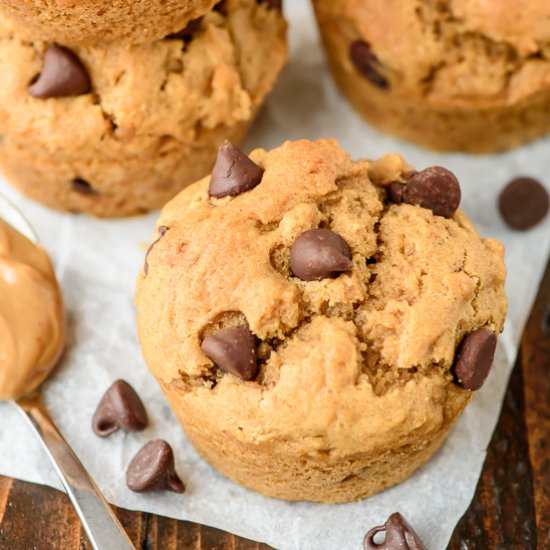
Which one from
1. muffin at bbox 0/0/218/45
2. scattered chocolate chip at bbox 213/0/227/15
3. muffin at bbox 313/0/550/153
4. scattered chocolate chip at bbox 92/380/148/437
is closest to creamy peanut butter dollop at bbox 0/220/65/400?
scattered chocolate chip at bbox 92/380/148/437

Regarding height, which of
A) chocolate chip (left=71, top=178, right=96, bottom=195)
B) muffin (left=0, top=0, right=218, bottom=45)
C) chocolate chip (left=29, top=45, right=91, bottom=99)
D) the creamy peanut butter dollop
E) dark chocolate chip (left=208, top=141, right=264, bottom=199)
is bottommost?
the creamy peanut butter dollop

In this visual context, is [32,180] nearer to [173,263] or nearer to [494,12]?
[173,263]

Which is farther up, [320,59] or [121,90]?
[121,90]

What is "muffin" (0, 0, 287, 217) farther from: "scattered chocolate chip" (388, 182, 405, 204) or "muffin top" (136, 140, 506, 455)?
"scattered chocolate chip" (388, 182, 405, 204)

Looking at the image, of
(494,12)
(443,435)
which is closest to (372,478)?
(443,435)

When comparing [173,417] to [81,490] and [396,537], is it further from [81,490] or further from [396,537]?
[396,537]

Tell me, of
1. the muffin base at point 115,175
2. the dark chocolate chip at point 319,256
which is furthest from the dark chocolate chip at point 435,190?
the muffin base at point 115,175

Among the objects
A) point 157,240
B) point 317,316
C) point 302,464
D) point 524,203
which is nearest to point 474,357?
point 317,316

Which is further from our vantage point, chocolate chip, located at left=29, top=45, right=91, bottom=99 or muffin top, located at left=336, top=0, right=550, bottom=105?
muffin top, located at left=336, top=0, right=550, bottom=105
